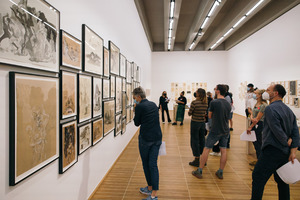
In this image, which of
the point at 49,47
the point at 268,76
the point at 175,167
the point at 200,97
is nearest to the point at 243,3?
the point at 268,76

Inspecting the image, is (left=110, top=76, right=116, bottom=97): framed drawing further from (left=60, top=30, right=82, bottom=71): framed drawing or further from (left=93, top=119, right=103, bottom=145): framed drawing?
(left=60, top=30, right=82, bottom=71): framed drawing

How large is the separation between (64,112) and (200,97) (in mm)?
2977

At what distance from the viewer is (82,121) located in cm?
249

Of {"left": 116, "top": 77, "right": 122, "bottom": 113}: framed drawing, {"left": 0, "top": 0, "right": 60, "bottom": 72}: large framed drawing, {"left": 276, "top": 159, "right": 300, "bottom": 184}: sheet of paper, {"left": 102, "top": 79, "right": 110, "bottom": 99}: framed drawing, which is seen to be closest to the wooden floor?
{"left": 276, "top": 159, "right": 300, "bottom": 184}: sheet of paper

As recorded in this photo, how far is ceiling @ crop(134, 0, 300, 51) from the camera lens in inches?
309

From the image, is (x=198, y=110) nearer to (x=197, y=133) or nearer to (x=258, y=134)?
(x=197, y=133)

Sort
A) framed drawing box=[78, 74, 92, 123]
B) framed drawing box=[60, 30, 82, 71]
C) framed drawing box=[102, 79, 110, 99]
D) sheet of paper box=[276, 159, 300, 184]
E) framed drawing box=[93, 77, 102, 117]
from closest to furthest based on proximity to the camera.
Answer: framed drawing box=[60, 30, 82, 71]
sheet of paper box=[276, 159, 300, 184]
framed drawing box=[78, 74, 92, 123]
framed drawing box=[93, 77, 102, 117]
framed drawing box=[102, 79, 110, 99]

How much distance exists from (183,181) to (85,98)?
2.43 meters

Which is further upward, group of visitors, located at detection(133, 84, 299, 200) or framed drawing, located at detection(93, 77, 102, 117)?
framed drawing, located at detection(93, 77, 102, 117)

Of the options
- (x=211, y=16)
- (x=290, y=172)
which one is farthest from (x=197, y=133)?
(x=211, y=16)

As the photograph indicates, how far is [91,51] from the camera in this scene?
280 centimetres

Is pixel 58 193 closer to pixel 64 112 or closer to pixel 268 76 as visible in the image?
pixel 64 112

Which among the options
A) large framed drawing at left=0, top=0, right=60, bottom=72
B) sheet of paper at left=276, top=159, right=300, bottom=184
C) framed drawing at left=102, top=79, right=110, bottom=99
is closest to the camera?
large framed drawing at left=0, top=0, right=60, bottom=72

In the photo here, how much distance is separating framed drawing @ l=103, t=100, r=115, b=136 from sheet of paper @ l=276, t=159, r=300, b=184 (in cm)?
271
